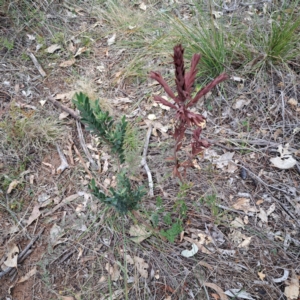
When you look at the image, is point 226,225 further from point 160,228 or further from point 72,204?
point 72,204

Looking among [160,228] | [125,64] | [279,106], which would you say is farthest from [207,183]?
[125,64]

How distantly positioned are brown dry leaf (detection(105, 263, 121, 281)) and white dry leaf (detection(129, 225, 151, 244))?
18 centimetres

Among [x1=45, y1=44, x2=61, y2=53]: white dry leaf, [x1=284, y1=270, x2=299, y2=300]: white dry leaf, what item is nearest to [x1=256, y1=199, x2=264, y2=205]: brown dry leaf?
[x1=284, y1=270, x2=299, y2=300]: white dry leaf

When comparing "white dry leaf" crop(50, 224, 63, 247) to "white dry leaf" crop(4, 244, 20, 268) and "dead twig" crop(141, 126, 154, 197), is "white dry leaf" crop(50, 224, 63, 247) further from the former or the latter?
"dead twig" crop(141, 126, 154, 197)

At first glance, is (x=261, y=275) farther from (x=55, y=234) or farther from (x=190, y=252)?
(x=55, y=234)

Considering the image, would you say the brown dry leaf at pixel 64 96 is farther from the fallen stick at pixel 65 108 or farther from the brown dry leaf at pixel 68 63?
the brown dry leaf at pixel 68 63

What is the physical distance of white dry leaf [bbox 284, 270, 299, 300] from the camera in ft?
4.99

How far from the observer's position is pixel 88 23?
298 cm

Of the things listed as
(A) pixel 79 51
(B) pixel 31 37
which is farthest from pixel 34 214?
(B) pixel 31 37

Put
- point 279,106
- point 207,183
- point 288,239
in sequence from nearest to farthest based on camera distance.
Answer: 1. point 288,239
2. point 207,183
3. point 279,106

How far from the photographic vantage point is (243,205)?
5.88ft

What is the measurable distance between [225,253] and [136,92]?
138 centimetres

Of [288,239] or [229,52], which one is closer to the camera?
[288,239]

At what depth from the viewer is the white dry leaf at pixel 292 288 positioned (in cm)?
152
